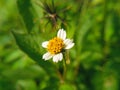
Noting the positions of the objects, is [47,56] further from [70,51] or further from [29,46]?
[70,51]

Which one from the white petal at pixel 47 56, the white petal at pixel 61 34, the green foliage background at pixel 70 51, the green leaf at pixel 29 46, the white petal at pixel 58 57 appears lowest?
the white petal at pixel 58 57

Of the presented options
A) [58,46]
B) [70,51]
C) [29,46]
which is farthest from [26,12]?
[70,51]

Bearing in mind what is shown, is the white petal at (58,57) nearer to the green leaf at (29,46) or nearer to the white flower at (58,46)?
the white flower at (58,46)

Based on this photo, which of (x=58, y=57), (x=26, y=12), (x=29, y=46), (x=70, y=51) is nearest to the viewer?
(x=58, y=57)

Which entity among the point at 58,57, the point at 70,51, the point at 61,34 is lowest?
the point at 58,57

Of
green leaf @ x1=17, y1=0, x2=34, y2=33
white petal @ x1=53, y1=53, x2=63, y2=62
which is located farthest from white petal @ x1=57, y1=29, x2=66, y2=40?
green leaf @ x1=17, y1=0, x2=34, y2=33

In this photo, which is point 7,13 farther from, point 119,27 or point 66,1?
point 119,27

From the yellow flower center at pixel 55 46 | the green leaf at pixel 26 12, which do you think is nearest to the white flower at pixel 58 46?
the yellow flower center at pixel 55 46
